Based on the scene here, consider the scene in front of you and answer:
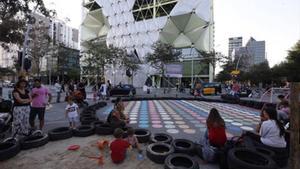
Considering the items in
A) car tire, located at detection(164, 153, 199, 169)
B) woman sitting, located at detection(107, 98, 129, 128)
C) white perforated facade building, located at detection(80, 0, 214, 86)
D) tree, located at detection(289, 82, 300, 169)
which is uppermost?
white perforated facade building, located at detection(80, 0, 214, 86)

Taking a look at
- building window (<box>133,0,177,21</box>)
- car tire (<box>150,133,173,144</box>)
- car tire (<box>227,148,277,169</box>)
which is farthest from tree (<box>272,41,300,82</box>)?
car tire (<box>227,148,277,169</box>)

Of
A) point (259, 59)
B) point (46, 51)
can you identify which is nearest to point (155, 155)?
point (46, 51)

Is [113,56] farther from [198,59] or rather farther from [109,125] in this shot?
[109,125]

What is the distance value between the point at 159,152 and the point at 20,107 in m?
3.87

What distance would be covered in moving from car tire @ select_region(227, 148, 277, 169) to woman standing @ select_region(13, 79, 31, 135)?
520 centimetres

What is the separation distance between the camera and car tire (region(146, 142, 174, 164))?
448 centimetres

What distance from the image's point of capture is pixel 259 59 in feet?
289

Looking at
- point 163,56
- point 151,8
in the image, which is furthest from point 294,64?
point 151,8

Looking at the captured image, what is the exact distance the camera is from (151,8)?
53750mm

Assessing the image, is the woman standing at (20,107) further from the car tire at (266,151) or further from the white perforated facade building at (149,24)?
the white perforated facade building at (149,24)

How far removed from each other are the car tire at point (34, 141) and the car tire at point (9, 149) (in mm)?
177

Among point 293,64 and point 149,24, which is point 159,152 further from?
point 149,24

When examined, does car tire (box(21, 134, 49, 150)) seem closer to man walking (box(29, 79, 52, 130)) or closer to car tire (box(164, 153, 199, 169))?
man walking (box(29, 79, 52, 130))

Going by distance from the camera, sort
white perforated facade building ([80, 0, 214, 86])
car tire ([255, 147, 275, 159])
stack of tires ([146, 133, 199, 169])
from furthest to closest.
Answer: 1. white perforated facade building ([80, 0, 214, 86])
2. stack of tires ([146, 133, 199, 169])
3. car tire ([255, 147, 275, 159])
